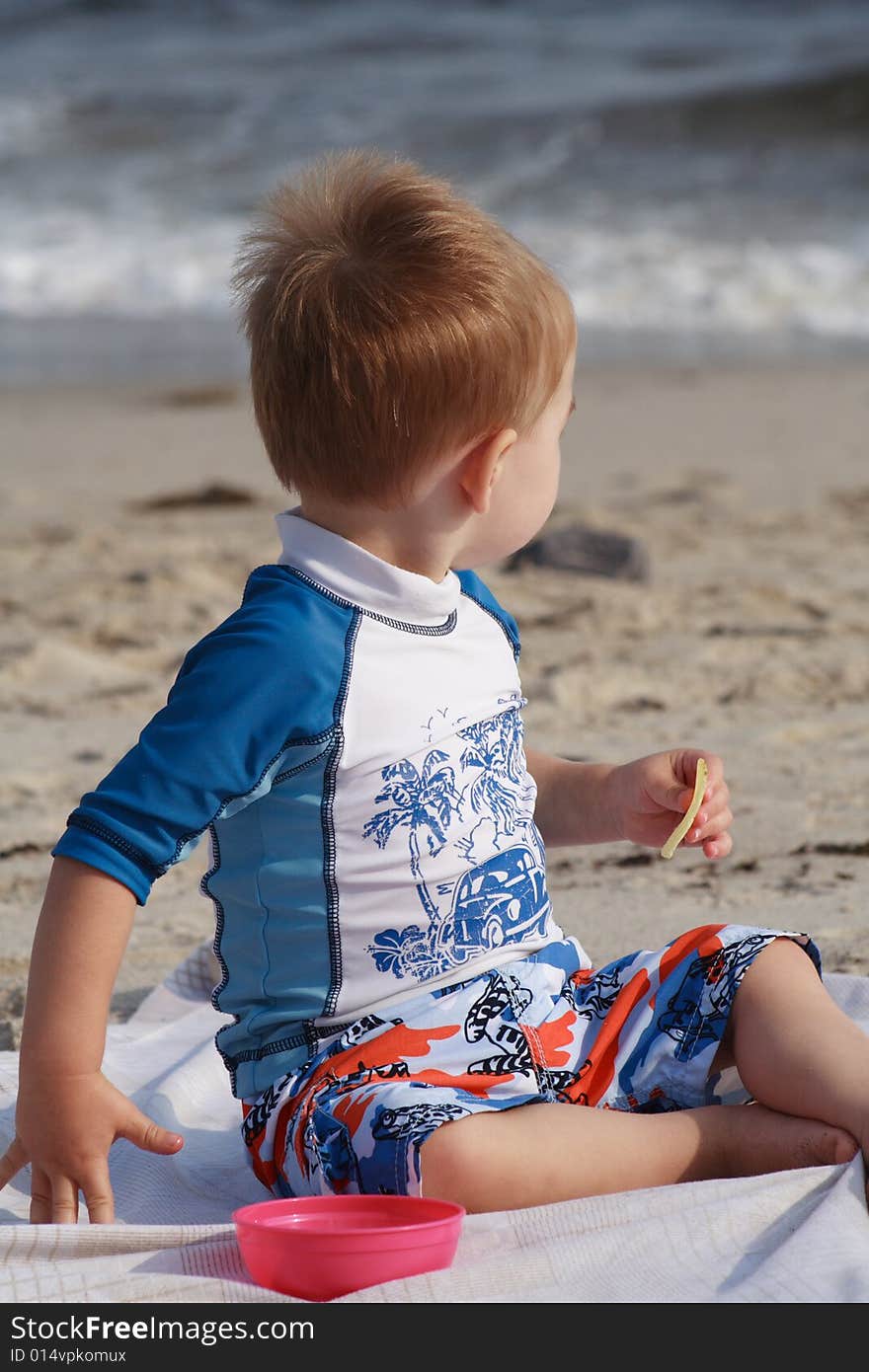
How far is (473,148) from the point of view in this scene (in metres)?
11.5

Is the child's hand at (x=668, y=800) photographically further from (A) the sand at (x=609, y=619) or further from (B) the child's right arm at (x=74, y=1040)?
(B) the child's right arm at (x=74, y=1040)

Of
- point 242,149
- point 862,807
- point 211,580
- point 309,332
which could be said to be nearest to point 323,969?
point 309,332

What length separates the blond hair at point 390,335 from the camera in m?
1.52

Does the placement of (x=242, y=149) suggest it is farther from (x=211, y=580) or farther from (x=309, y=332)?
(x=309, y=332)

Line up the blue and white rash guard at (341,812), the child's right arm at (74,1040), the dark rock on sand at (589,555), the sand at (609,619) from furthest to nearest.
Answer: the dark rock on sand at (589,555) < the sand at (609,619) < the blue and white rash guard at (341,812) < the child's right arm at (74,1040)

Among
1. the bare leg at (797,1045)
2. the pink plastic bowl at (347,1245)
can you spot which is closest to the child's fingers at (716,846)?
the bare leg at (797,1045)

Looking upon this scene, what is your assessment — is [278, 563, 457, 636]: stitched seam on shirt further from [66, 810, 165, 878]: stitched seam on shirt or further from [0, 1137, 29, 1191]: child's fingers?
[0, 1137, 29, 1191]: child's fingers

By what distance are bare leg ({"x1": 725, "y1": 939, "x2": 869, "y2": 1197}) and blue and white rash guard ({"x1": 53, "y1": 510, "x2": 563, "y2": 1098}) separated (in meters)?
0.23

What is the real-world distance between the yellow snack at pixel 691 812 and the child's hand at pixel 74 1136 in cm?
59

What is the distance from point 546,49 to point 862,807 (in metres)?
12.4

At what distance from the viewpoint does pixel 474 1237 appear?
55.0 inches

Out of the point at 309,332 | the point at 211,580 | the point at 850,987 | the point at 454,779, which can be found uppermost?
the point at 309,332

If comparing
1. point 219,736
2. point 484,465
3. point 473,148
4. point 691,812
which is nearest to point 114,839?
point 219,736

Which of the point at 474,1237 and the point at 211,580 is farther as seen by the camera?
→ the point at 211,580
